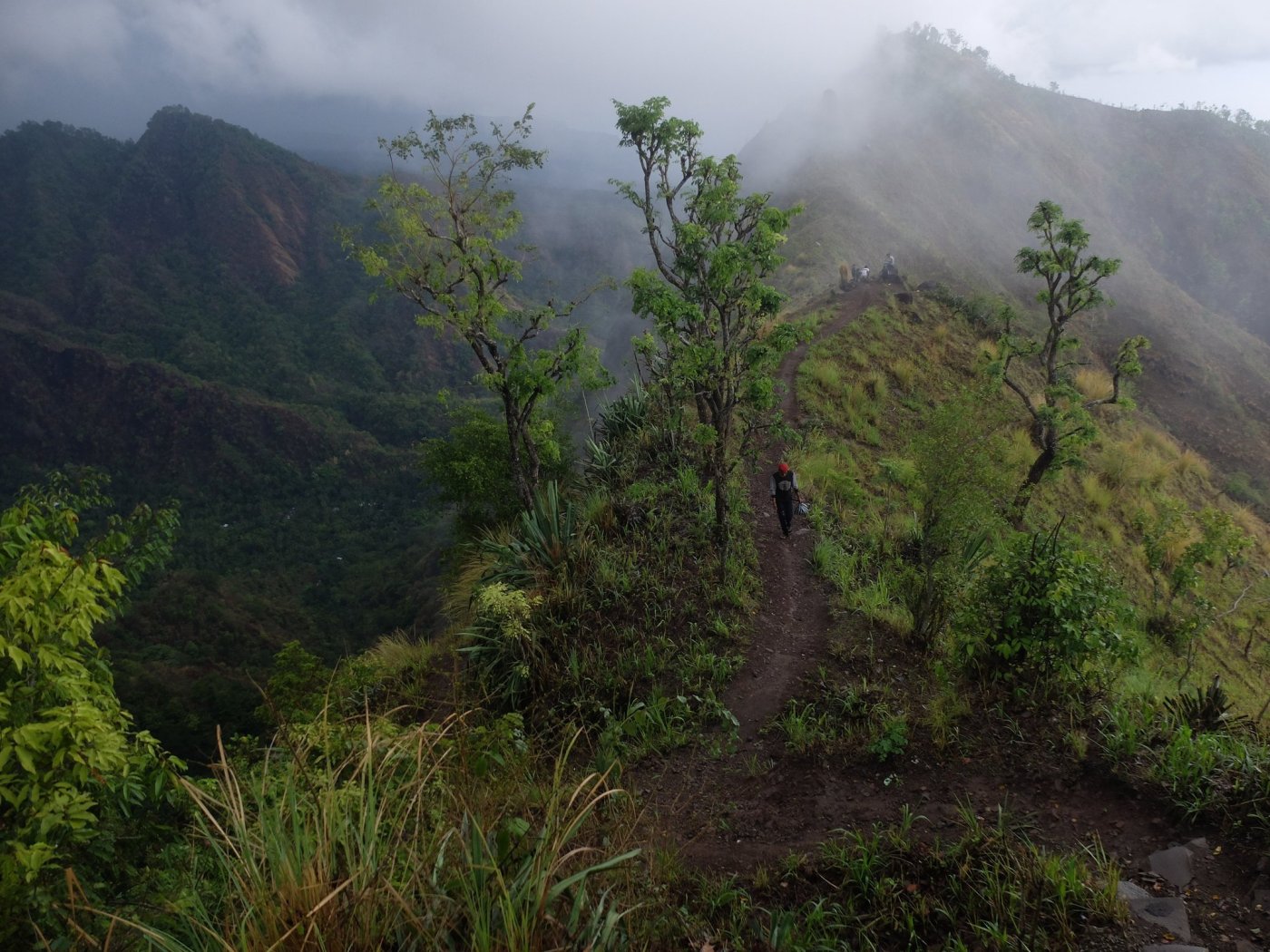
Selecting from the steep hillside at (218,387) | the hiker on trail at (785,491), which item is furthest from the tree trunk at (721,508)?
the steep hillside at (218,387)

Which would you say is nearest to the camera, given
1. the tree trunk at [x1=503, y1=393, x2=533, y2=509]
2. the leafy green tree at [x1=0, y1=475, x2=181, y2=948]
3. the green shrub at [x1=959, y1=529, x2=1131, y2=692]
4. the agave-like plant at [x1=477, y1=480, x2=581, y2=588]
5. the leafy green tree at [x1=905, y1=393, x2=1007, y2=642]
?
the leafy green tree at [x1=0, y1=475, x2=181, y2=948]

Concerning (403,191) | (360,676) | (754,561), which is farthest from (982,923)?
(403,191)

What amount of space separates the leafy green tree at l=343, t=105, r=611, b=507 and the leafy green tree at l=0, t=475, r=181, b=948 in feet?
23.2

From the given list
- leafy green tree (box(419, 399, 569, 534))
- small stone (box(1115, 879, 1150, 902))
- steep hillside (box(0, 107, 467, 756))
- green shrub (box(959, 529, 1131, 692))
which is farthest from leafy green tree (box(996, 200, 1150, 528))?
steep hillside (box(0, 107, 467, 756))

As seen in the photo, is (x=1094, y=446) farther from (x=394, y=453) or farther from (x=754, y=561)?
(x=394, y=453)

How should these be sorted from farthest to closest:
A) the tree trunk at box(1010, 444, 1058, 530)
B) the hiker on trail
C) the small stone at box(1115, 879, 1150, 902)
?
the tree trunk at box(1010, 444, 1058, 530) → the hiker on trail → the small stone at box(1115, 879, 1150, 902)

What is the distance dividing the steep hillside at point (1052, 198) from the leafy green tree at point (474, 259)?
81.0 ft

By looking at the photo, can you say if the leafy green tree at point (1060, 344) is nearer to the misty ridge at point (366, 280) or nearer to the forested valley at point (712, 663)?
the forested valley at point (712, 663)

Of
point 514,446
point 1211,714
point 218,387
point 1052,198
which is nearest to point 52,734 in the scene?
point 1211,714

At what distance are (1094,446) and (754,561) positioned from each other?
45.4 feet

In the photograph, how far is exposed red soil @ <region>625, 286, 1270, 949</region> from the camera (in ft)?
12.3

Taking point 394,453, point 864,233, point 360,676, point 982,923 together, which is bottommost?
point 394,453

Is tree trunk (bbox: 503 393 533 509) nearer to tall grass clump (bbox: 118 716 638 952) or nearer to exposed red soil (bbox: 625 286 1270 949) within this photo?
exposed red soil (bbox: 625 286 1270 949)

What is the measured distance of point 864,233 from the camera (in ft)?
142
